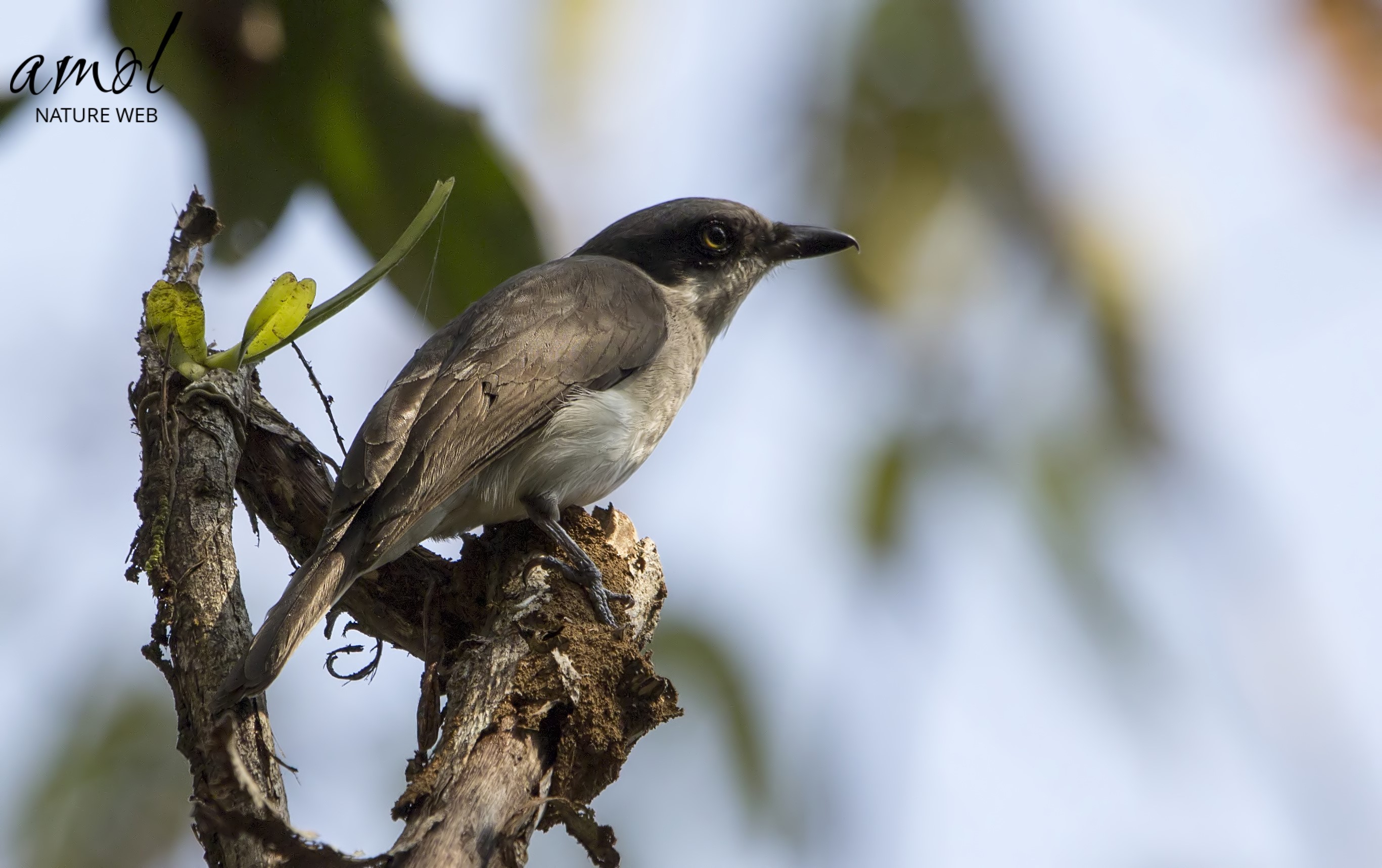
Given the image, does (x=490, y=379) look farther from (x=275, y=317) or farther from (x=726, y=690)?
(x=726, y=690)

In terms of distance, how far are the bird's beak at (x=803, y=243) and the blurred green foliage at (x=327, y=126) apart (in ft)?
5.19

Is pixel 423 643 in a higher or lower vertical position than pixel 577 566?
lower

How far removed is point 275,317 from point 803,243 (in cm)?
263

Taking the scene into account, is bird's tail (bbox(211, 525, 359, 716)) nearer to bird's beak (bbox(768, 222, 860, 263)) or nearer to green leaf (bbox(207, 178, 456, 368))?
green leaf (bbox(207, 178, 456, 368))

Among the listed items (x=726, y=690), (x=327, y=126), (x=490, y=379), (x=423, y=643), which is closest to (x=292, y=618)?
(x=423, y=643)

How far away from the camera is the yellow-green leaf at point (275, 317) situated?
340 centimetres

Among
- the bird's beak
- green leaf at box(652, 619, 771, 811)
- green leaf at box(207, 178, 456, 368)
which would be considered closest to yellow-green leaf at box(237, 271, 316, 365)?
green leaf at box(207, 178, 456, 368)

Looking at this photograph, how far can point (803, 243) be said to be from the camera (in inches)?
212

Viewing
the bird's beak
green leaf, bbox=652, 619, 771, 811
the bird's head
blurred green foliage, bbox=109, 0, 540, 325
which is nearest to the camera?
blurred green foliage, bbox=109, 0, 540, 325

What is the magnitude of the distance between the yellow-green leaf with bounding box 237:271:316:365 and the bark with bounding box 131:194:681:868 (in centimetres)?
11

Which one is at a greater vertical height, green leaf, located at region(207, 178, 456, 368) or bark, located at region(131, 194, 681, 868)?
green leaf, located at region(207, 178, 456, 368)

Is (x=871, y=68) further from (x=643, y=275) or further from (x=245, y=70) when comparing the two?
(x=245, y=70)

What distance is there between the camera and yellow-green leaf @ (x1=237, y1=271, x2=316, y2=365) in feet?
11.1

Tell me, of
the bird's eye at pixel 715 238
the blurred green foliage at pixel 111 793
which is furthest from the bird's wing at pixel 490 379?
the blurred green foliage at pixel 111 793
